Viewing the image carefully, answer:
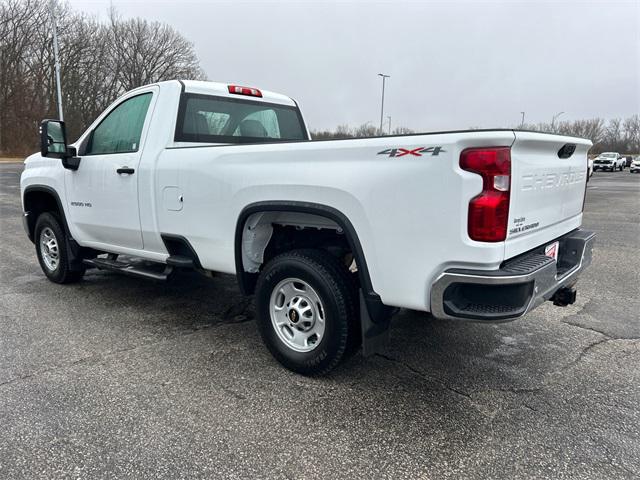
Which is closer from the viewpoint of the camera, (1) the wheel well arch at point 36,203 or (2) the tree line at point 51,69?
(1) the wheel well arch at point 36,203

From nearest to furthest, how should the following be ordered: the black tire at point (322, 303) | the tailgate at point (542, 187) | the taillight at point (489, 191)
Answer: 1. the taillight at point (489, 191)
2. the tailgate at point (542, 187)
3. the black tire at point (322, 303)

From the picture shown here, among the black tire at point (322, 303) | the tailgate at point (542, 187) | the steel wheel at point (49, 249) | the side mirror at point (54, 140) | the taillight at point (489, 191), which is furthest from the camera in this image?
the steel wheel at point (49, 249)

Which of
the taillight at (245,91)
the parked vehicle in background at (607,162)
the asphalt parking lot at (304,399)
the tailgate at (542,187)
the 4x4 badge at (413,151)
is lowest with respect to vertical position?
the parked vehicle in background at (607,162)

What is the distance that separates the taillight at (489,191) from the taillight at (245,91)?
287 cm

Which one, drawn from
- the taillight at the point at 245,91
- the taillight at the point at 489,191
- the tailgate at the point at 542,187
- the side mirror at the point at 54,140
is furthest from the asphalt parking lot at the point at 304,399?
the taillight at the point at 245,91

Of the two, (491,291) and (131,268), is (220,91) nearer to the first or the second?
(131,268)

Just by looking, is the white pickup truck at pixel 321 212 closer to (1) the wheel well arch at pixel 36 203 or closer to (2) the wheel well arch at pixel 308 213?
(2) the wheel well arch at pixel 308 213

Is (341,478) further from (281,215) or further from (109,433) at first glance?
(281,215)

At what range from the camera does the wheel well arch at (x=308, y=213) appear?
2.86 metres

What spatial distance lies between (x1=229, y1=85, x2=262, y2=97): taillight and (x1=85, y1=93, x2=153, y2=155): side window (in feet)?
2.46

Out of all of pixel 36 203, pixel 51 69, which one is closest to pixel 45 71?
pixel 51 69

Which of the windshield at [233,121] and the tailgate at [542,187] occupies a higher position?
the windshield at [233,121]

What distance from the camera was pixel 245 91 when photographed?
4.73m

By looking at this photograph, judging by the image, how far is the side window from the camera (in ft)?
14.3
